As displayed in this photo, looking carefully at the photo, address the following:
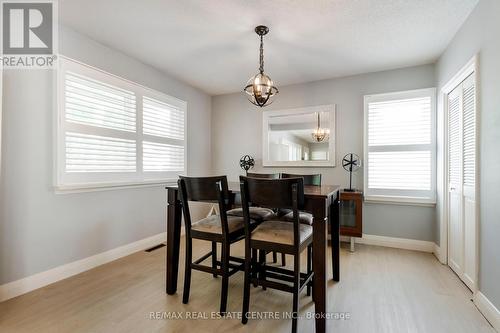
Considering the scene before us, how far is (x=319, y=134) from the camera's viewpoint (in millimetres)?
3984

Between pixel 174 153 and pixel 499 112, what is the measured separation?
12.5 ft

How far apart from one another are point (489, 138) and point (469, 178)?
0.58 meters

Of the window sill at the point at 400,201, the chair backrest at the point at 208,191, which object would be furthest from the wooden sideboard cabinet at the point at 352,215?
the chair backrest at the point at 208,191

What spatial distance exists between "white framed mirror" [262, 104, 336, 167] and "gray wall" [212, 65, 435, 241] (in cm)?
10

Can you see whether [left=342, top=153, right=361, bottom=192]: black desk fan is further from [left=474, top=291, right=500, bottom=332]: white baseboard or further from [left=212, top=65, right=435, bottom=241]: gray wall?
[left=474, top=291, right=500, bottom=332]: white baseboard

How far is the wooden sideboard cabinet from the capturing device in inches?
132

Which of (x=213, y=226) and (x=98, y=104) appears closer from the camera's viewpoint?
(x=213, y=226)

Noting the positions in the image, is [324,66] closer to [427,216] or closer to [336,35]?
[336,35]

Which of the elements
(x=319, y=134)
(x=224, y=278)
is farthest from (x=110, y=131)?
(x=319, y=134)

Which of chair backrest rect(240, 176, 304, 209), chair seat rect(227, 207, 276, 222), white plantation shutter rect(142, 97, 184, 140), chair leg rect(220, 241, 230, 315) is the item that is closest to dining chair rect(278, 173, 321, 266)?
chair seat rect(227, 207, 276, 222)

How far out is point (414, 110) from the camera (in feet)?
11.2

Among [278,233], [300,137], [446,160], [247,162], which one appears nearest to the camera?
[278,233]

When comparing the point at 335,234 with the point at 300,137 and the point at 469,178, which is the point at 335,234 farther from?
the point at 300,137

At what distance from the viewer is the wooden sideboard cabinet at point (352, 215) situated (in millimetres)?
3344
